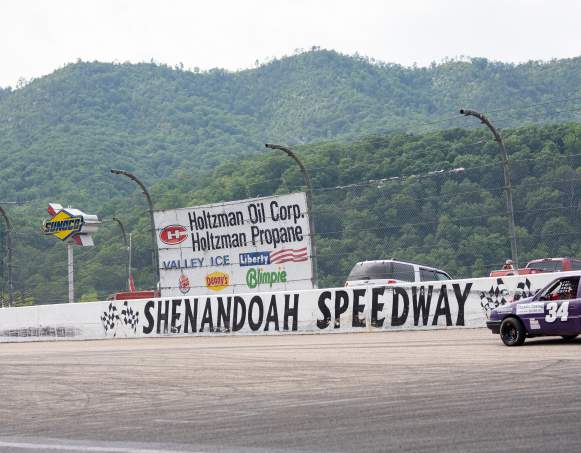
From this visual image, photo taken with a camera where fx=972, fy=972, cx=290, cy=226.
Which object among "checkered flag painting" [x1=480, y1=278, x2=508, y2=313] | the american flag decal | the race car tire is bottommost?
the race car tire

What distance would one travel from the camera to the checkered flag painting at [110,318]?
2988cm

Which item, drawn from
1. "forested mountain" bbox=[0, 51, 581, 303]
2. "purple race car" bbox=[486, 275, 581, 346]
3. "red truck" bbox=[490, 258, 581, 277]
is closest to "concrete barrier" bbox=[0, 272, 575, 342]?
"forested mountain" bbox=[0, 51, 581, 303]

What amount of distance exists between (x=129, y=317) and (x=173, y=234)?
4015 millimetres

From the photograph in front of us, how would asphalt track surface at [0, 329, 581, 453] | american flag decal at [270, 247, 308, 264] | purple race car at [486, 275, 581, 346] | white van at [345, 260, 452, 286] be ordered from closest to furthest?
asphalt track surface at [0, 329, 581, 453] → purple race car at [486, 275, 581, 346] → white van at [345, 260, 452, 286] → american flag decal at [270, 247, 308, 264]

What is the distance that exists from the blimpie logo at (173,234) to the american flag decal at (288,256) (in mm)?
4105

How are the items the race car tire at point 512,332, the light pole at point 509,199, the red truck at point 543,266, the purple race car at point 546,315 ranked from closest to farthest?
the purple race car at point 546,315 → the race car tire at point 512,332 → the light pole at point 509,199 → the red truck at point 543,266

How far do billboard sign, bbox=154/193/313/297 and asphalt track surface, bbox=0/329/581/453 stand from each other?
9.36 meters

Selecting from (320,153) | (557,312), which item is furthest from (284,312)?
(320,153)

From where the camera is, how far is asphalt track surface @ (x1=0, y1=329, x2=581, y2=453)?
789 cm

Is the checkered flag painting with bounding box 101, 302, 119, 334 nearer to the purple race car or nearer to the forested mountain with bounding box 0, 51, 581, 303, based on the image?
the forested mountain with bounding box 0, 51, 581, 303

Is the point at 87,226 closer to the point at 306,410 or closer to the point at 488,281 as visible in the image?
the point at 488,281

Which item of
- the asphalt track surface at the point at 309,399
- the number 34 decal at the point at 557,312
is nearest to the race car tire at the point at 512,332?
the asphalt track surface at the point at 309,399

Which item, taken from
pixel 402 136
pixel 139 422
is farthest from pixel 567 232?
pixel 139 422

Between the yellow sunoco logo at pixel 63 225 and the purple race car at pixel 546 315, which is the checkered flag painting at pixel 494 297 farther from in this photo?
the yellow sunoco logo at pixel 63 225
